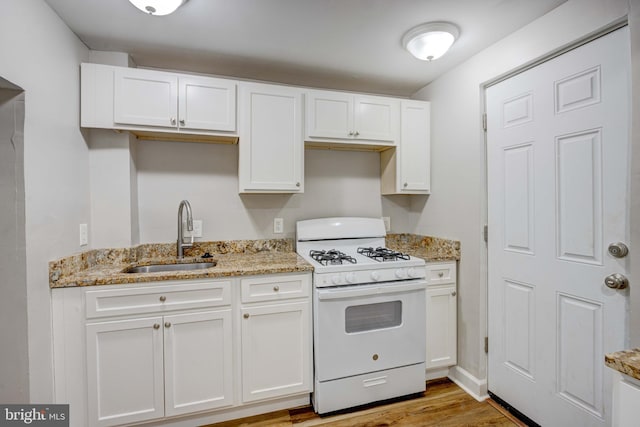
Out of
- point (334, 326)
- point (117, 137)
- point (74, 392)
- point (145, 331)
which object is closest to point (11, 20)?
point (117, 137)

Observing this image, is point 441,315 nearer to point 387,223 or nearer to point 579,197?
point 387,223

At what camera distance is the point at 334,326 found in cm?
181

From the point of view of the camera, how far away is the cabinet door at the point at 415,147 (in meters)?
2.43

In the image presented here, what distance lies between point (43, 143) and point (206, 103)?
2.94ft

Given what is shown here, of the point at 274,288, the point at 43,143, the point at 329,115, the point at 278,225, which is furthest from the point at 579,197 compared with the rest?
the point at 43,143

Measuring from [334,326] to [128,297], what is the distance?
1175 millimetres

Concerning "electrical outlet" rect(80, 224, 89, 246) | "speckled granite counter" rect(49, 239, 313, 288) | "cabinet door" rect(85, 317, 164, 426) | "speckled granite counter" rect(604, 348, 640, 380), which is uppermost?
"electrical outlet" rect(80, 224, 89, 246)

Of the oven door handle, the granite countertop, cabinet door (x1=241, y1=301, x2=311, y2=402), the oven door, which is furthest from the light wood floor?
the granite countertop

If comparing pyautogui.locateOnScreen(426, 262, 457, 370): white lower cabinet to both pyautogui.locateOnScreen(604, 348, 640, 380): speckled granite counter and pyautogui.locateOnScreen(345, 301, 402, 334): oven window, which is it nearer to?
pyautogui.locateOnScreen(345, 301, 402, 334): oven window

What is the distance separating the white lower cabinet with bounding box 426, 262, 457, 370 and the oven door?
206mm

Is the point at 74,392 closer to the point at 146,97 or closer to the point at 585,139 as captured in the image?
the point at 146,97

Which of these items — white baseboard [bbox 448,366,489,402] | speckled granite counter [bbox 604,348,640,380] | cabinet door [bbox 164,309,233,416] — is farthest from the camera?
white baseboard [bbox 448,366,489,402]

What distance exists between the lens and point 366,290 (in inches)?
72.9

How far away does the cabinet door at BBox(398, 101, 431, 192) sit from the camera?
243cm
